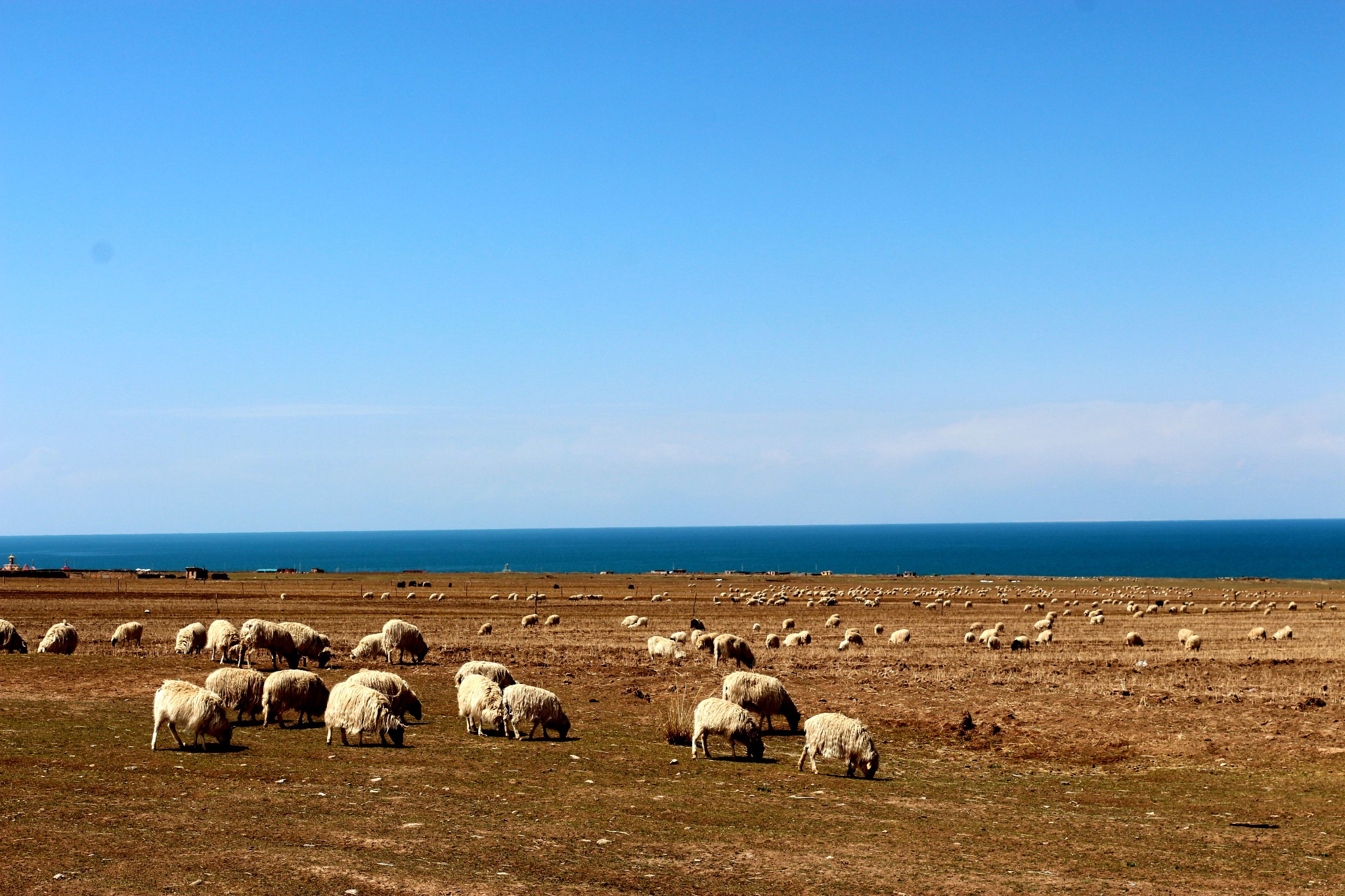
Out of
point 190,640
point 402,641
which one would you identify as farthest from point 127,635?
point 402,641

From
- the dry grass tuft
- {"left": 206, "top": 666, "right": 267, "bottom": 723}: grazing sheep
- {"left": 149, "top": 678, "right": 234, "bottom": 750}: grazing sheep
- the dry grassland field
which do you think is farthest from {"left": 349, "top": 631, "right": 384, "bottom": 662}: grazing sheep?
{"left": 149, "top": 678, "right": 234, "bottom": 750}: grazing sheep

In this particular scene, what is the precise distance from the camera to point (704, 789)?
17328 millimetres

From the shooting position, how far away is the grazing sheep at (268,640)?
30.1 m

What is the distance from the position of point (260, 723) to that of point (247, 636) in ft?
29.7

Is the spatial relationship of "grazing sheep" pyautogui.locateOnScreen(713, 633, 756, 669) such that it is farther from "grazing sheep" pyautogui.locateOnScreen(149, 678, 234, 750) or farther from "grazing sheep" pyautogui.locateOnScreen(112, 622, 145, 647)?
"grazing sheep" pyautogui.locateOnScreen(112, 622, 145, 647)

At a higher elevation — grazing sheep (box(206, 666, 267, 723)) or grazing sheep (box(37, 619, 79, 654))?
grazing sheep (box(206, 666, 267, 723))

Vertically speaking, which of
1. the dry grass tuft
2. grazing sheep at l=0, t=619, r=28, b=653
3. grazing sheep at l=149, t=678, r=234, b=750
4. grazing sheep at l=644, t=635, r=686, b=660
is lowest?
grazing sheep at l=644, t=635, r=686, b=660

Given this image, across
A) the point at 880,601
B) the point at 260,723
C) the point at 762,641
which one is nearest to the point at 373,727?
the point at 260,723

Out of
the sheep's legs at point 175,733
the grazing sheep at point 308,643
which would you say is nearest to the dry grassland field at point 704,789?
the grazing sheep at point 308,643

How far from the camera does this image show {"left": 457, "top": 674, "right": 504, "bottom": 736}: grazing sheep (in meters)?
21.7

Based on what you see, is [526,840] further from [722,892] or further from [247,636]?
[247,636]

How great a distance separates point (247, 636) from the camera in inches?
1188

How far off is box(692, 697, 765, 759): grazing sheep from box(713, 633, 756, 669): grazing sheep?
14.0 metres

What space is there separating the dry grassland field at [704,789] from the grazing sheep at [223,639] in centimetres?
93
